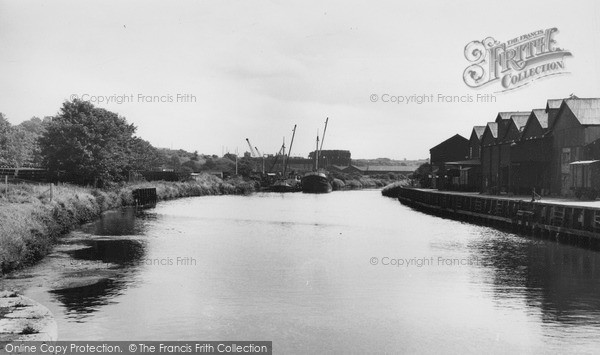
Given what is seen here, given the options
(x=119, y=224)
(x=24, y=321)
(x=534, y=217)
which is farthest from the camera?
(x=119, y=224)

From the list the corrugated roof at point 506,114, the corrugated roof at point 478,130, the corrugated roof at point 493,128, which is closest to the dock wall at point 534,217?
the corrugated roof at point 493,128

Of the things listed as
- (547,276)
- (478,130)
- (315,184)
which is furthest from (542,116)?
(315,184)

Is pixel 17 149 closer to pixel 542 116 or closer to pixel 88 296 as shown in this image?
pixel 542 116

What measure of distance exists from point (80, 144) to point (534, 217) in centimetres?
4051

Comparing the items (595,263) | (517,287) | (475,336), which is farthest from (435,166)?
(475,336)

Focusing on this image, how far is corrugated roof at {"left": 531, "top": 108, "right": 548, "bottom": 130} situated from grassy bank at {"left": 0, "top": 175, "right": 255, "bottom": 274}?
37.6 m

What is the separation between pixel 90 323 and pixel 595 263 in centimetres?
1970

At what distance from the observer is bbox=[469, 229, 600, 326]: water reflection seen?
53.2 ft

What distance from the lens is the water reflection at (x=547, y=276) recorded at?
53.2 ft

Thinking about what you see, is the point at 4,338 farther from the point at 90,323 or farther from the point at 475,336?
the point at 475,336

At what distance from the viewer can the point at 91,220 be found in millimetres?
42156

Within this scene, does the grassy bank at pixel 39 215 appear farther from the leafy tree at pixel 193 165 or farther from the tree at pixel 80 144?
the leafy tree at pixel 193 165

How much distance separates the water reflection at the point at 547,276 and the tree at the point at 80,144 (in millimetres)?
38736

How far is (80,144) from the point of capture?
56500 mm
